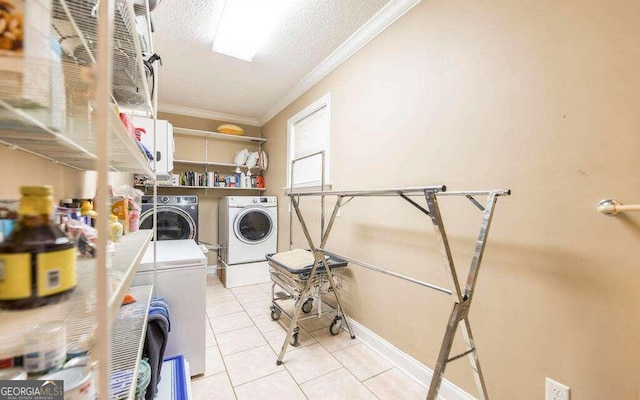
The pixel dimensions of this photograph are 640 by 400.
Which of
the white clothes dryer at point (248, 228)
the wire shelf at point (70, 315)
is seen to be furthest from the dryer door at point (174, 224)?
the wire shelf at point (70, 315)

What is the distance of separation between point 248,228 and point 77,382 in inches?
122

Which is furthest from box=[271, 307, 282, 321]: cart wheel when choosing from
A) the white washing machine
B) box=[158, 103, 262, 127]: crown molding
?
box=[158, 103, 262, 127]: crown molding

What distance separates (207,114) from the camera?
4031 mm

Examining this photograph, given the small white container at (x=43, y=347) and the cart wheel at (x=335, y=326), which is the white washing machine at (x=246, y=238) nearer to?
the cart wheel at (x=335, y=326)

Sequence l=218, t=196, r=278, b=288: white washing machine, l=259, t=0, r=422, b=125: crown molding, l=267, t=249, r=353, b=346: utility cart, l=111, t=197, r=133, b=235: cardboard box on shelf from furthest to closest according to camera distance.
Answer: l=218, t=196, r=278, b=288: white washing machine → l=267, t=249, r=353, b=346: utility cart → l=259, t=0, r=422, b=125: crown molding → l=111, t=197, r=133, b=235: cardboard box on shelf

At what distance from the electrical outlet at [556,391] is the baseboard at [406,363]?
379 millimetres

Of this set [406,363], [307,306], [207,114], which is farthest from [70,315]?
[207,114]

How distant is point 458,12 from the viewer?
1.46 m

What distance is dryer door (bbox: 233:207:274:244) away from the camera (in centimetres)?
342

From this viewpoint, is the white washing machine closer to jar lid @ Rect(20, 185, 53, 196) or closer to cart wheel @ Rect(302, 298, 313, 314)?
cart wheel @ Rect(302, 298, 313, 314)

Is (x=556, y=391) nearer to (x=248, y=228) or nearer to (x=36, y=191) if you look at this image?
(x=36, y=191)

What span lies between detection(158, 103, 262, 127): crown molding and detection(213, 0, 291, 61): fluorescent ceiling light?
1868mm

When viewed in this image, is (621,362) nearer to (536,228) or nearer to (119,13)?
(536,228)

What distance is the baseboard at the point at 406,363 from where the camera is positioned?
56.4 inches
